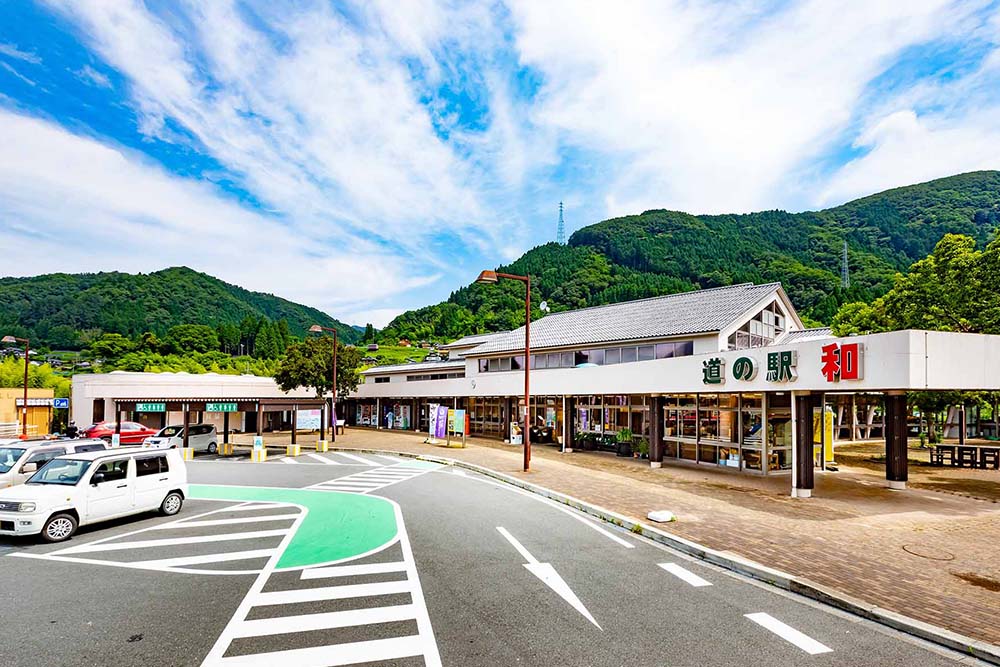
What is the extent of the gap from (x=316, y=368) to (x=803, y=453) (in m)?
36.2

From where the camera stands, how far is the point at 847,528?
40.0 feet

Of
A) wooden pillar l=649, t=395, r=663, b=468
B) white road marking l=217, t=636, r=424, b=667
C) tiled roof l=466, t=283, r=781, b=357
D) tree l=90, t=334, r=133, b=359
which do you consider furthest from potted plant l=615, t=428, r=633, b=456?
tree l=90, t=334, r=133, b=359

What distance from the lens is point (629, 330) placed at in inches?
1190

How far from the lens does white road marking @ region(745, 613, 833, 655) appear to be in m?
6.46

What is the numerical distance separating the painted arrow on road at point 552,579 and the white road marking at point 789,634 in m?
2.15

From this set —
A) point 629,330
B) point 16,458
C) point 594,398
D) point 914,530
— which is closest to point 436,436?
point 594,398

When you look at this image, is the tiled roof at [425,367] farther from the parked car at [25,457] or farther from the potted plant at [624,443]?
the parked car at [25,457]

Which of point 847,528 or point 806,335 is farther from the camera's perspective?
point 806,335

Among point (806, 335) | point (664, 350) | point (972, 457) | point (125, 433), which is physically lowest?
point (125, 433)

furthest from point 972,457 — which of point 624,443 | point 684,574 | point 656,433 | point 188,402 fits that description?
point 188,402

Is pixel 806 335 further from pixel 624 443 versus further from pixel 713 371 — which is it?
pixel 713 371

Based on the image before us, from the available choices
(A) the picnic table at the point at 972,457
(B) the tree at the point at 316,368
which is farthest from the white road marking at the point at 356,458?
(A) the picnic table at the point at 972,457

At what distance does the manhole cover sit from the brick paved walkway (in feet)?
0.06

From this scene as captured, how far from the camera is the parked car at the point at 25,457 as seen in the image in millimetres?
15711
